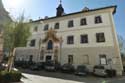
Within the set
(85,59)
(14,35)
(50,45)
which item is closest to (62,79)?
(14,35)

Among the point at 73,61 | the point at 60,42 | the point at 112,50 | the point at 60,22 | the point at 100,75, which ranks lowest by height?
the point at 100,75

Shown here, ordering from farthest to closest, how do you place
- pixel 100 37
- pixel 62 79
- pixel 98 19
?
pixel 98 19 < pixel 100 37 < pixel 62 79

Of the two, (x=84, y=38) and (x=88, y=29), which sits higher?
(x=88, y=29)

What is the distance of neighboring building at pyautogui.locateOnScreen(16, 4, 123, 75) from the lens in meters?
20.6

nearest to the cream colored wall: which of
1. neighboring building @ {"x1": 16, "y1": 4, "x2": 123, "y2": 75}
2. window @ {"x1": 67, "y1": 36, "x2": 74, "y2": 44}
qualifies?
neighboring building @ {"x1": 16, "y1": 4, "x2": 123, "y2": 75}

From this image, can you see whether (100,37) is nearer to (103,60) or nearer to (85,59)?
(103,60)

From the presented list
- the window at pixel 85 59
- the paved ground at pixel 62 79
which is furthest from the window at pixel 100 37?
the paved ground at pixel 62 79

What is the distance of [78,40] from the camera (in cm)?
2358

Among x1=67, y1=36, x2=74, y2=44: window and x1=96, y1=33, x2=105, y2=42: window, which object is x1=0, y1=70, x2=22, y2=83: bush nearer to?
x1=96, y1=33, x2=105, y2=42: window

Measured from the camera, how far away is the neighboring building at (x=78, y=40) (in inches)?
813

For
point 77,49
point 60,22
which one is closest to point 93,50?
point 77,49

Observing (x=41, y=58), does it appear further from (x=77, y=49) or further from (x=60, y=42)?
(x=77, y=49)

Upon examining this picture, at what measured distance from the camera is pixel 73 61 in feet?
76.2

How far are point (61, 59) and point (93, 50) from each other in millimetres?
5939
